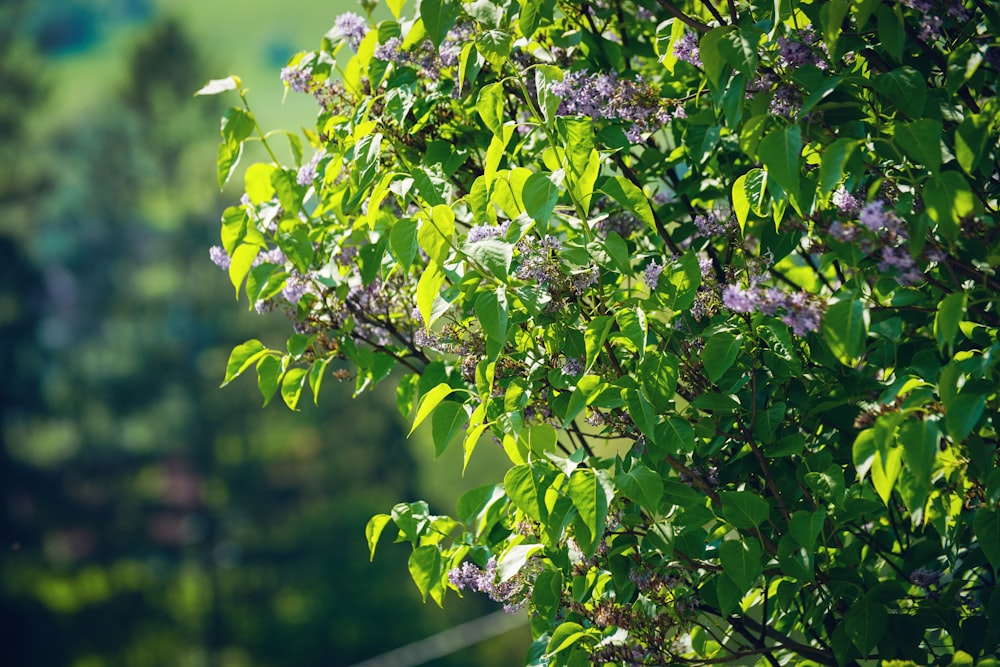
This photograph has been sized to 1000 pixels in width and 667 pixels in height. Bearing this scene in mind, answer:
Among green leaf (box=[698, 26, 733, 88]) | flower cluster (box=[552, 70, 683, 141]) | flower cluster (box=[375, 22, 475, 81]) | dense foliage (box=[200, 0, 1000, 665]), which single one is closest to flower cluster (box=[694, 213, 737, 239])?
dense foliage (box=[200, 0, 1000, 665])

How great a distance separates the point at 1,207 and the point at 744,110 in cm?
880

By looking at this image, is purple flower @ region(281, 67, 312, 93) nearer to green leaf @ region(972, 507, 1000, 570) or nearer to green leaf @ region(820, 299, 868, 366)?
green leaf @ region(820, 299, 868, 366)

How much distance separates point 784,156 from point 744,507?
0.34 meters

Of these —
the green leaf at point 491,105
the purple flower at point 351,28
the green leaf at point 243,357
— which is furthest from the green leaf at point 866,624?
the purple flower at point 351,28

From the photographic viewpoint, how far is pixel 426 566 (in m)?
1.02

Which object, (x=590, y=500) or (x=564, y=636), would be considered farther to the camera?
(x=564, y=636)

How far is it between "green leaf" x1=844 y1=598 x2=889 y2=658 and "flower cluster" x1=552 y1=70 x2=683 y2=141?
522 mm

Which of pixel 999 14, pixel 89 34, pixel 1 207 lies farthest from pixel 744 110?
pixel 89 34

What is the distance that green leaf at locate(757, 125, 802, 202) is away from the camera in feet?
2.31

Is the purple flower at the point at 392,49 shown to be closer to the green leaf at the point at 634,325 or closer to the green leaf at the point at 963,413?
the green leaf at the point at 634,325

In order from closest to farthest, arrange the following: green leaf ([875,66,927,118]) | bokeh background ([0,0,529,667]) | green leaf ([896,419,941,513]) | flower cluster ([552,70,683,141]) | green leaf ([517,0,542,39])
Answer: green leaf ([896,419,941,513])
green leaf ([875,66,927,118])
green leaf ([517,0,542,39])
flower cluster ([552,70,683,141])
bokeh background ([0,0,529,667])

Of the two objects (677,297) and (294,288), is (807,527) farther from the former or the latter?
(294,288)

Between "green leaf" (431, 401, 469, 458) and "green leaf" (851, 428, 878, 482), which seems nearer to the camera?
"green leaf" (851, 428, 878, 482)

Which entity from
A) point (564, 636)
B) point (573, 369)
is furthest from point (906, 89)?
point (564, 636)
